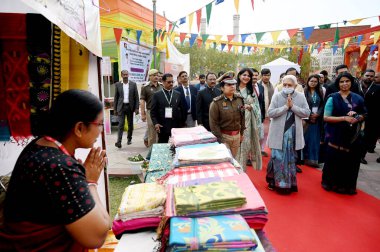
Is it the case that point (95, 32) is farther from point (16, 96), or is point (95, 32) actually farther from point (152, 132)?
point (152, 132)

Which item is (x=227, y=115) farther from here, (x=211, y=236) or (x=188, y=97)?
(x=211, y=236)

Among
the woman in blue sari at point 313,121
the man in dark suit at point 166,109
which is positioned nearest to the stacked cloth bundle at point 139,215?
the man in dark suit at point 166,109

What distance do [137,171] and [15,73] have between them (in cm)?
293

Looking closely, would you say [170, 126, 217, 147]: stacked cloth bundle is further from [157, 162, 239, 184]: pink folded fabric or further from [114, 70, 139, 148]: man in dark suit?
[114, 70, 139, 148]: man in dark suit

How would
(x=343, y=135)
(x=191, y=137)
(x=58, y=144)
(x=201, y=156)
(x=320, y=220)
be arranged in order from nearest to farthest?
(x=58, y=144), (x=201, y=156), (x=191, y=137), (x=320, y=220), (x=343, y=135)

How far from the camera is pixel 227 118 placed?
12.4ft

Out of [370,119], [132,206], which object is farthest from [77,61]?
[370,119]

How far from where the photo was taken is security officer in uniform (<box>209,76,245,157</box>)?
12.4 ft

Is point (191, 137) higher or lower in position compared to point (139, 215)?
higher

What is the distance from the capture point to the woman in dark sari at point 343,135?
3.93 meters

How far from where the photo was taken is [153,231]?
129cm

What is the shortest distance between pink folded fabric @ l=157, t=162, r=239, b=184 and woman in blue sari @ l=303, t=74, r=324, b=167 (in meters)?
4.12

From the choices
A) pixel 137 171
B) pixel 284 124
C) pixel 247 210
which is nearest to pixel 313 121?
pixel 284 124

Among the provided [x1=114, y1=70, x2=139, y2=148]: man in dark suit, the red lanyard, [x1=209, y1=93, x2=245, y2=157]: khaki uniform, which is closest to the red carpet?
[x1=209, y1=93, x2=245, y2=157]: khaki uniform
